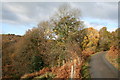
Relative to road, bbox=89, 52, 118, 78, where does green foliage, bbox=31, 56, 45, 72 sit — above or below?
below

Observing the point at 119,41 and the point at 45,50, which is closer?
the point at 119,41

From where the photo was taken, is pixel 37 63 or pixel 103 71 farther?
pixel 37 63

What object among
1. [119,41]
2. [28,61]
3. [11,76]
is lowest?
[11,76]

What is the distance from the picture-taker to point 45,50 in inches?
1035

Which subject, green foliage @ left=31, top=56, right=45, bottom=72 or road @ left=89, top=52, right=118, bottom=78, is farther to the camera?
green foliage @ left=31, top=56, right=45, bottom=72

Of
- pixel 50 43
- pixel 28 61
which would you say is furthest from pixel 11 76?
pixel 50 43

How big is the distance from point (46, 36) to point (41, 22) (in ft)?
13.9

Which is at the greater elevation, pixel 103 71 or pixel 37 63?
pixel 103 71

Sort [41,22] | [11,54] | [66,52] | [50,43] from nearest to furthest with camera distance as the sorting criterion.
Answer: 1. [66,52]
2. [50,43]
3. [41,22]
4. [11,54]

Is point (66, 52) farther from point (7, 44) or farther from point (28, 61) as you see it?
point (7, 44)

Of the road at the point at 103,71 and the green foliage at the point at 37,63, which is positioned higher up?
the road at the point at 103,71

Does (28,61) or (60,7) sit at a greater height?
(60,7)

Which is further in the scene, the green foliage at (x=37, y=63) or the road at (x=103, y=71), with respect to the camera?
the green foliage at (x=37, y=63)

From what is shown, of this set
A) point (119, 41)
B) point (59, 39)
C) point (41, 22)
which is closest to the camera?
point (119, 41)
